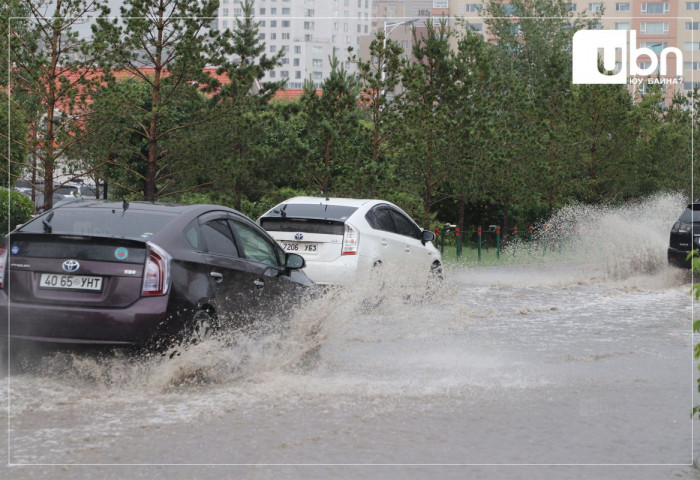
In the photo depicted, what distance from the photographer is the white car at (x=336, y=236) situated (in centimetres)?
1355

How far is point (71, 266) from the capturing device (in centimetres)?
753

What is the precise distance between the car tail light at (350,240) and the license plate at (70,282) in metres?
6.36

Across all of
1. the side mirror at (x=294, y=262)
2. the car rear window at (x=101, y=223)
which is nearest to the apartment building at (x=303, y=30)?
the side mirror at (x=294, y=262)

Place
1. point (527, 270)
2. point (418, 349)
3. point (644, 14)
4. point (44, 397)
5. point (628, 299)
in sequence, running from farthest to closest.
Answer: point (644, 14), point (527, 270), point (628, 299), point (418, 349), point (44, 397)

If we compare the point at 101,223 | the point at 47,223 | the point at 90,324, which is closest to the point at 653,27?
the point at 101,223

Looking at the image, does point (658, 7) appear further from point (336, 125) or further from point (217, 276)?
point (217, 276)

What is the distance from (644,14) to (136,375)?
400 ft

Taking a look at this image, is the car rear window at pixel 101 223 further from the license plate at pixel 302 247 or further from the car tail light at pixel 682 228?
the car tail light at pixel 682 228

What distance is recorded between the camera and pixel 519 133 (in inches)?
1361

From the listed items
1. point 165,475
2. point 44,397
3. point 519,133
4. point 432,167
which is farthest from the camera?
point 519,133

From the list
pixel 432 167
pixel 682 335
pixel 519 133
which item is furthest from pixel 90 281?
pixel 519 133

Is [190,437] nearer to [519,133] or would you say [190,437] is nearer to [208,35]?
[208,35]

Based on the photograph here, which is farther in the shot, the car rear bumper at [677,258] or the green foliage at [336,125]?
the green foliage at [336,125]

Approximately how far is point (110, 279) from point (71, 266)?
30 centimetres
